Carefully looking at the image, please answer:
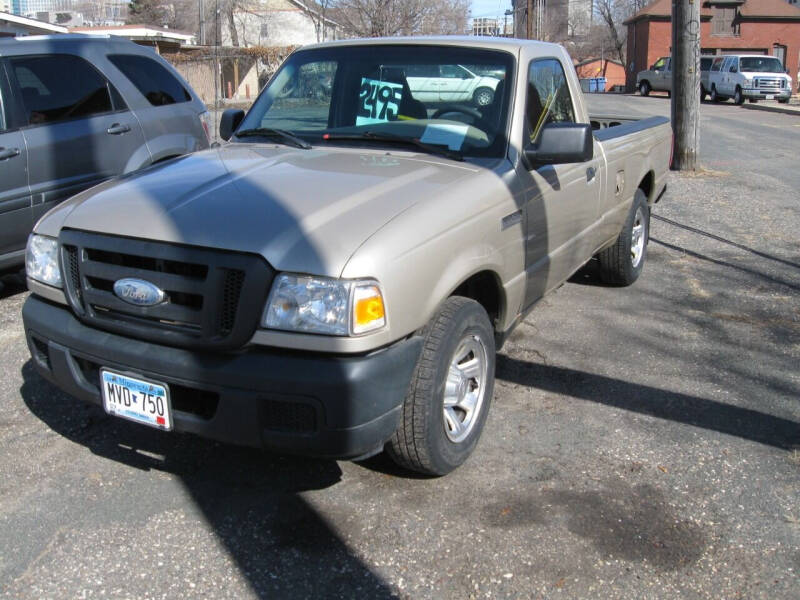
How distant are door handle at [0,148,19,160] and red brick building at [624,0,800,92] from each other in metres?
54.8

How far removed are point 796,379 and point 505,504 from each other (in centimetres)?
231

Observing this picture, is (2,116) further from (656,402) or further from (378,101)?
(656,402)

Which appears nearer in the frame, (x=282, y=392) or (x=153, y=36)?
(x=282, y=392)

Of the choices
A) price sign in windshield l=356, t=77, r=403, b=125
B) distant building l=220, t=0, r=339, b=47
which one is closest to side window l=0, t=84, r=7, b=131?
price sign in windshield l=356, t=77, r=403, b=125

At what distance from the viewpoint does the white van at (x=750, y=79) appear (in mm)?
33438

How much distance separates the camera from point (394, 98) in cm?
437

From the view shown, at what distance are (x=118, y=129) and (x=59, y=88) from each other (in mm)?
527

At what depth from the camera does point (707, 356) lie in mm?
5059

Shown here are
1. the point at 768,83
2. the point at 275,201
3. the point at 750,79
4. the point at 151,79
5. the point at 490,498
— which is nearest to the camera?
the point at 275,201

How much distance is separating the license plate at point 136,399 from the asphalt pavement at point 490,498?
0.45 metres

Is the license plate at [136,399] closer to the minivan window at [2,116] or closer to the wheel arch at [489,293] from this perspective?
the wheel arch at [489,293]

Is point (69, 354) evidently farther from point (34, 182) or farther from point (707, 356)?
point (707, 356)

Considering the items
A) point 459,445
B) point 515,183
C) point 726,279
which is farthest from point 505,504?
point 726,279

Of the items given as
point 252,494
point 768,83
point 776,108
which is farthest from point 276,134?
point 768,83
